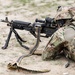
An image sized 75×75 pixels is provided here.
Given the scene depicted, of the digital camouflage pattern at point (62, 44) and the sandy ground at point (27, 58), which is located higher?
the digital camouflage pattern at point (62, 44)

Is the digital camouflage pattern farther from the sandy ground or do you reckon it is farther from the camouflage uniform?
the sandy ground

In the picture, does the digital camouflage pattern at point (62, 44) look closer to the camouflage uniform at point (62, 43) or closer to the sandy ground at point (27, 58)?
the camouflage uniform at point (62, 43)

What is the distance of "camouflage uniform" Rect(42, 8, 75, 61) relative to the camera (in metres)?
6.68

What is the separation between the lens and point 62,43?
6.73 m

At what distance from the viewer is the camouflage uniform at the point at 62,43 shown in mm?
6676

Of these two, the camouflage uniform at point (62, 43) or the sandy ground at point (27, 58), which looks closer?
the sandy ground at point (27, 58)

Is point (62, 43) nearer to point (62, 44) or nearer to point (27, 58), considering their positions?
point (62, 44)

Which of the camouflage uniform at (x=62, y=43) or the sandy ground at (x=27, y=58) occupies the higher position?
the camouflage uniform at (x=62, y=43)

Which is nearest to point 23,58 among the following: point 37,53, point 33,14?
point 37,53

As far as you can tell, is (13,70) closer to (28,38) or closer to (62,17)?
(62,17)

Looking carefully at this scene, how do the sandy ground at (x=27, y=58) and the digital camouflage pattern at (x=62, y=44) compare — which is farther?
the digital camouflage pattern at (x=62, y=44)

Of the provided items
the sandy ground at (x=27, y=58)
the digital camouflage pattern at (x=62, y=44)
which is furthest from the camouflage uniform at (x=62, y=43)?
the sandy ground at (x=27, y=58)

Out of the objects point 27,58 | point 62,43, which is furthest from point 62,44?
point 27,58

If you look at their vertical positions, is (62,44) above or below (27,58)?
above
